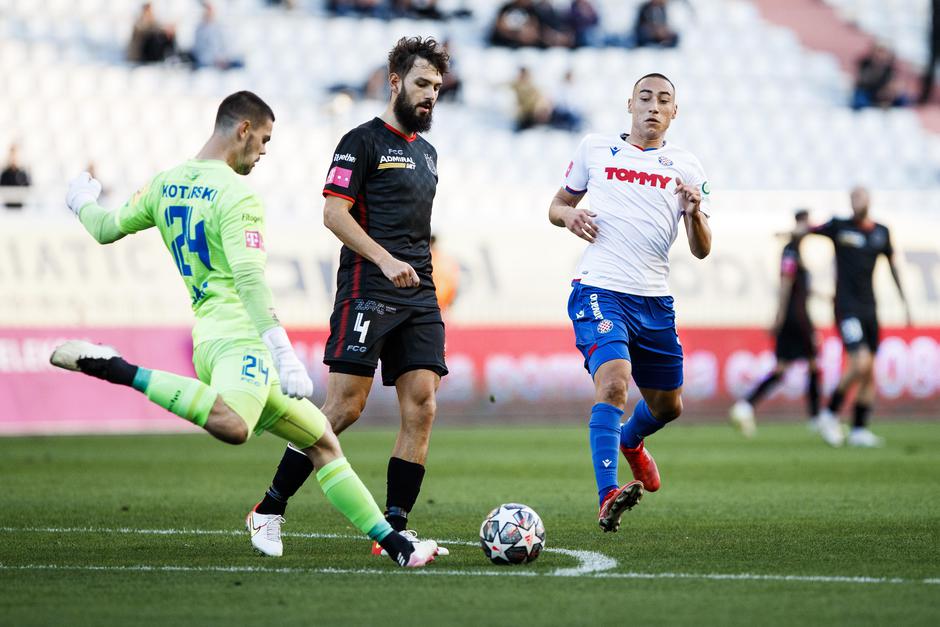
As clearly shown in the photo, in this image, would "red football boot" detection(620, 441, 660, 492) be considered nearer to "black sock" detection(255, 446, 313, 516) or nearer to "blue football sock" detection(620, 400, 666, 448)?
"blue football sock" detection(620, 400, 666, 448)

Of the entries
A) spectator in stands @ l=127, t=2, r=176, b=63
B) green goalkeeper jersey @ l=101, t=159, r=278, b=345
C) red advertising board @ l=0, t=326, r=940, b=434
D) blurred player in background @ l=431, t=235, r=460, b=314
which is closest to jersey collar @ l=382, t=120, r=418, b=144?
green goalkeeper jersey @ l=101, t=159, r=278, b=345

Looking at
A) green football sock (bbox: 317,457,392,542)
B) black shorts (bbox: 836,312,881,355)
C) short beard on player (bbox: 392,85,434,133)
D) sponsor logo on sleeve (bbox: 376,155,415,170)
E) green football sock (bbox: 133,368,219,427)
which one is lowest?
green football sock (bbox: 317,457,392,542)

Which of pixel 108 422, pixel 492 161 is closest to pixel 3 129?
pixel 108 422

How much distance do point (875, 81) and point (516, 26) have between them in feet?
21.8

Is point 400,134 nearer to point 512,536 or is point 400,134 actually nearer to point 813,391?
point 512,536

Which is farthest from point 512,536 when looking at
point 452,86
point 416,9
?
point 416,9

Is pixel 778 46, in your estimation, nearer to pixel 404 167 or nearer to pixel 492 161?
pixel 492 161

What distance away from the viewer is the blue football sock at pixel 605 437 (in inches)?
304

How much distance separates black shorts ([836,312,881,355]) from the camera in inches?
617

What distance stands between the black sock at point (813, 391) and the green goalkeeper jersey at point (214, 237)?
12.3 m

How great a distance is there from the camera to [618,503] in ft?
23.6

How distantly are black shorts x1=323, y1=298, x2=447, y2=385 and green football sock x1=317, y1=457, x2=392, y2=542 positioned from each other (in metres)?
0.91

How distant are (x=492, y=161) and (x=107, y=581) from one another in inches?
725

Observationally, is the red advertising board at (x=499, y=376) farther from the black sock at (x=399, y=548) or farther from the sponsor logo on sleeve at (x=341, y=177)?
the black sock at (x=399, y=548)
